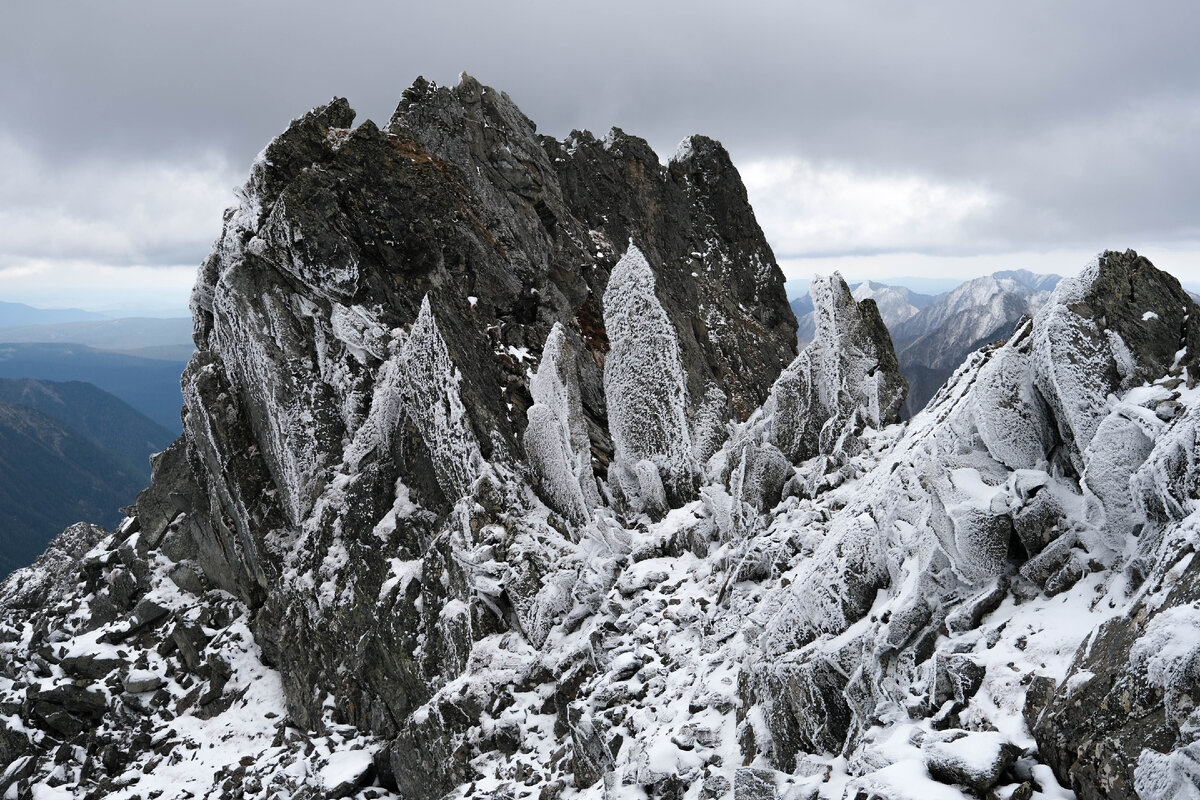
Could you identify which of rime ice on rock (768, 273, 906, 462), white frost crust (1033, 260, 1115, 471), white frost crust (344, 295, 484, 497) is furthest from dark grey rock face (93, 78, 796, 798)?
white frost crust (1033, 260, 1115, 471)

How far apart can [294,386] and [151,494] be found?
14.5 metres

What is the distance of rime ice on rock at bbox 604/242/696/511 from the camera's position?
2303 cm

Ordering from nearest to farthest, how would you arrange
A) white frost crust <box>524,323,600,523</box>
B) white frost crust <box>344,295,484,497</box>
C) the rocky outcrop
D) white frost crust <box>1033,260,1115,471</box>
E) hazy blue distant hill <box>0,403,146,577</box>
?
1. white frost crust <box>1033,260,1115,471</box>
2. the rocky outcrop
3. white frost crust <box>344,295,484,497</box>
4. white frost crust <box>524,323,600,523</box>
5. hazy blue distant hill <box>0,403,146,577</box>

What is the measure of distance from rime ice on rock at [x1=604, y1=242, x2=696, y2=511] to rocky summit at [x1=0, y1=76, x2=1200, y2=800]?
115mm

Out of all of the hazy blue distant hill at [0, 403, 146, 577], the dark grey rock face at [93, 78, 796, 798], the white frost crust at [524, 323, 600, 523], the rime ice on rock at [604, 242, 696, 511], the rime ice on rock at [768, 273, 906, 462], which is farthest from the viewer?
the hazy blue distant hill at [0, 403, 146, 577]

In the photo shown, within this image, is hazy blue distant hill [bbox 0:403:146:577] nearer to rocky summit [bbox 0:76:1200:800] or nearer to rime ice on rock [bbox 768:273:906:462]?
rocky summit [bbox 0:76:1200:800]

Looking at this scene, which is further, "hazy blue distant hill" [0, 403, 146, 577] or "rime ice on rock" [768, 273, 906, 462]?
"hazy blue distant hill" [0, 403, 146, 577]

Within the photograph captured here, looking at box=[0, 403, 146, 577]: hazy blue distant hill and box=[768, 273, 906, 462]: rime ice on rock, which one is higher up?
box=[768, 273, 906, 462]: rime ice on rock

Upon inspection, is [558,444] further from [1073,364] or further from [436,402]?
[1073,364]

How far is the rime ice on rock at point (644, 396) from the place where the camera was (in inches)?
907

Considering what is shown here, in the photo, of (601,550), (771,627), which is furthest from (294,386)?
(771,627)

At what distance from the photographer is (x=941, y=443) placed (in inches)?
440

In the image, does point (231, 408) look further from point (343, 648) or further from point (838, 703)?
point (838, 703)

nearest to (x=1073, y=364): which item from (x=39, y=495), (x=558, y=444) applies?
(x=558, y=444)
